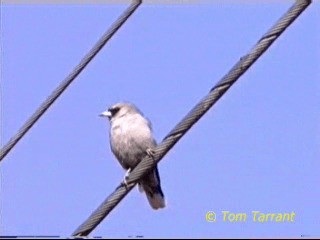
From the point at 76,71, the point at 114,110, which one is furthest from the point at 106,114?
the point at 76,71

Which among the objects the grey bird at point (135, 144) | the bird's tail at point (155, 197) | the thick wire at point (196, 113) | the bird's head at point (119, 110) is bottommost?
the thick wire at point (196, 113)

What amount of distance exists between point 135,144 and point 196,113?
3.13 meters

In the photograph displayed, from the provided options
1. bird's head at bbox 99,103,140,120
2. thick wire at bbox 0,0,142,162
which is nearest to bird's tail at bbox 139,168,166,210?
bird's head at bbox 99,103,140,120

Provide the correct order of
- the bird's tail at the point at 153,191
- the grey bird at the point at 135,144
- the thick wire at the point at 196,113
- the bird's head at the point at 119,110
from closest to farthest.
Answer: the thick wire at the point at 196,113
the grey bird at the point at 135,144
the bird's tail at the point at 153,191
the bird's head at the point at 119,110

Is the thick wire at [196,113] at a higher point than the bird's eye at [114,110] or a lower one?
lower

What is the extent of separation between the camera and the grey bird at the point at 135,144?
761 cm

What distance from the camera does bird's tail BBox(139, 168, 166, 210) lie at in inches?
306

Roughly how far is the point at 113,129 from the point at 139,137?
42cm

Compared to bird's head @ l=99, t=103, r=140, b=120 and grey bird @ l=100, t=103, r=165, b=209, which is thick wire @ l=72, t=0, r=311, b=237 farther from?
bird's head @ l=99, t=103, r=140, b=120

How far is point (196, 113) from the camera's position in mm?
4527

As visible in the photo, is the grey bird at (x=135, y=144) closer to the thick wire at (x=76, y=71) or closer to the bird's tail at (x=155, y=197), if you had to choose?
the bird's tail at (x=155, y=197)

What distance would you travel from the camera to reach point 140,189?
788 cm

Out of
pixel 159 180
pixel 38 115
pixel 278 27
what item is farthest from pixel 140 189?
pixel 278 27

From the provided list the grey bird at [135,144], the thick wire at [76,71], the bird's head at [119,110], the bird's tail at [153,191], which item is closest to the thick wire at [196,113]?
the thick wire at [76,71]
